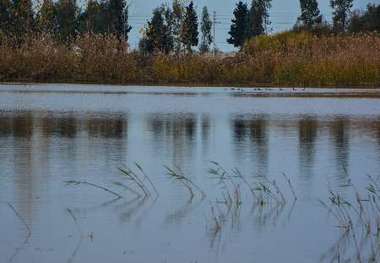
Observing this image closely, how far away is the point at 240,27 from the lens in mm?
87062

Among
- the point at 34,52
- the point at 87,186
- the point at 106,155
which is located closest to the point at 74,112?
the point at 106,155

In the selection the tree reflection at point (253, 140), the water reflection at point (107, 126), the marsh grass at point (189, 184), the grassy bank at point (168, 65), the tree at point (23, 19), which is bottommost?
the marsh grass at point (189, 184)

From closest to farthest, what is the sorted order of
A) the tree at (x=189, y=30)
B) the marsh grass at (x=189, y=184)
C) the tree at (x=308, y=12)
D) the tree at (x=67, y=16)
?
the marsh grass at (x=189, y=184)
the tree at (x=189, y=30)
the tree at (x=67, y=16)
the tree at (x=308, y=12)

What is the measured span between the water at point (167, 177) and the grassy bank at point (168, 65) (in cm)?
1308

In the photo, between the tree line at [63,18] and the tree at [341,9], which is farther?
the tree at [341,9]

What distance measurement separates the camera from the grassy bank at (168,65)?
31406 millimetres

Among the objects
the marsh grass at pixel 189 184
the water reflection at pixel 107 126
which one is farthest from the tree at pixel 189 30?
the marsh grass at pixel 189 184

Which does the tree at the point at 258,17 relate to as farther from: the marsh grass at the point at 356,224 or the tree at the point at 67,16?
the marsh grass at the point at 356,224

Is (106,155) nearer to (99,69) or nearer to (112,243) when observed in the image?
(112,243)

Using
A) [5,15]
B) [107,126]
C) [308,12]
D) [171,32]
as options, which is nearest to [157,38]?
[171,32]

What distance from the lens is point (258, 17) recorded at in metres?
83.2

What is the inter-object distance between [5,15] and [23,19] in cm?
876

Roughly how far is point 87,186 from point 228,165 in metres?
2.01

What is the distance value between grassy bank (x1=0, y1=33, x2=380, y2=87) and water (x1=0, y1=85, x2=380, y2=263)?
13.1 meters
